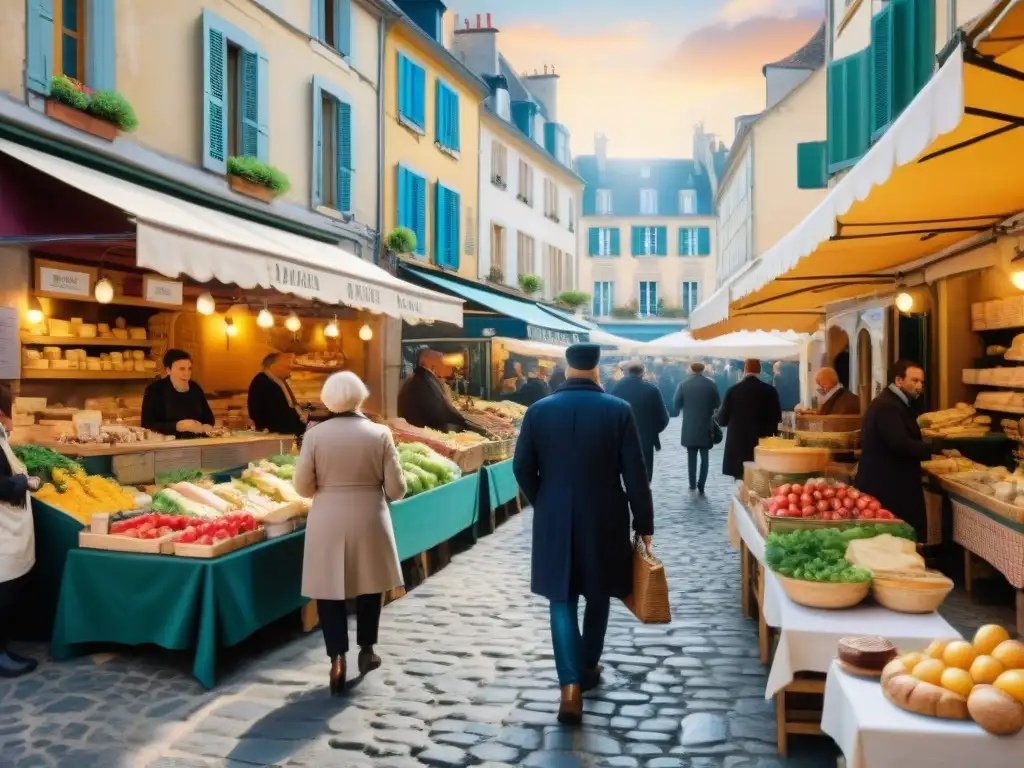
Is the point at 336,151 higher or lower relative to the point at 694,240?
lower

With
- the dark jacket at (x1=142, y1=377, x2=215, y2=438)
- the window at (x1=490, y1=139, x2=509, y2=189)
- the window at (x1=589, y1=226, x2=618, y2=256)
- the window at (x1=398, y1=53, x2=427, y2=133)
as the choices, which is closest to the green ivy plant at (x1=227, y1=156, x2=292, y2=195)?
Result: the dark jacket at (x1=142, y1=377, x2=215, y2=438)

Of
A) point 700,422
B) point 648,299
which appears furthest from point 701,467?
point 648,299

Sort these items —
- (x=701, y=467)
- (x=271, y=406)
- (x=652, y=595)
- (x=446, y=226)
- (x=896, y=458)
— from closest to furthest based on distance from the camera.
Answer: (x=652, y=595) → (x=896, y=458) → (x=271, y=406) → (x=701, y=467) → (x=446, y=226)

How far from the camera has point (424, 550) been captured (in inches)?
315

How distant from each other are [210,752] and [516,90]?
27.5m

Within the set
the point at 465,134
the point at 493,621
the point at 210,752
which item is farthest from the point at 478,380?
the point at 210,752

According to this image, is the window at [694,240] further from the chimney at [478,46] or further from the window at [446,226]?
the window at [446,226]

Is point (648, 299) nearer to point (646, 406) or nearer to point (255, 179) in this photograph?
point (646, 406)

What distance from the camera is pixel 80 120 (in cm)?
843

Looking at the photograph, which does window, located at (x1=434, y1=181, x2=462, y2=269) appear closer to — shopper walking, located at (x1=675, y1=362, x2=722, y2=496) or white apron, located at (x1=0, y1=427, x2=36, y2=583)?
shopper walking, located at (x1=675, y1=362, x2=722, y2=496)

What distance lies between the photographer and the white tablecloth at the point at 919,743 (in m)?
2.86

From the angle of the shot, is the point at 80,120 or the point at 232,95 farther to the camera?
the point at 232,95

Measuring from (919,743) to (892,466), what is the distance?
415 centimetres

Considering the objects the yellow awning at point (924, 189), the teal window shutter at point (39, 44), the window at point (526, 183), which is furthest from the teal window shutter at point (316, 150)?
the window at point (526, 183)
